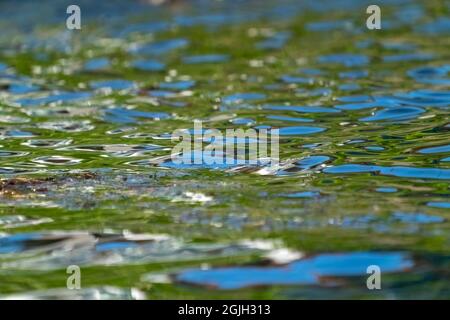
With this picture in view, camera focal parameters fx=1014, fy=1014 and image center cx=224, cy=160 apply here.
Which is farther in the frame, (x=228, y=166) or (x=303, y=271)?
(x=228, y=166)

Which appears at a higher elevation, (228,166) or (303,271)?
(228,166)

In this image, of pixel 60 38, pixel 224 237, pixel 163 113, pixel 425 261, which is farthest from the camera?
pixel 60 38

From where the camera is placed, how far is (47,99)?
10.2 meters

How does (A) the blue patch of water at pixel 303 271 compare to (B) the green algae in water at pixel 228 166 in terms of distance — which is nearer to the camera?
(A) the blue patch of water at pixel 303 271

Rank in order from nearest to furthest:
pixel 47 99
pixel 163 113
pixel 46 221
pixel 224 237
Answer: pixel 224 237 → pixel 46 221 → pixel 163 113 → pixel 47 99

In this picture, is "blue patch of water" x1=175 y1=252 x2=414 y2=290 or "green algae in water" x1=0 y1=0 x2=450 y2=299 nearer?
"blue patch of water" x1=175 y1=252 x2=414 y2=290

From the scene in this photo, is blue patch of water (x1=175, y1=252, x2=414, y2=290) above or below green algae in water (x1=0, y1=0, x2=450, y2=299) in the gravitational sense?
below

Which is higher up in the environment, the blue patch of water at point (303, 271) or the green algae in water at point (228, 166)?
the green algae in water at point (228, 166)
